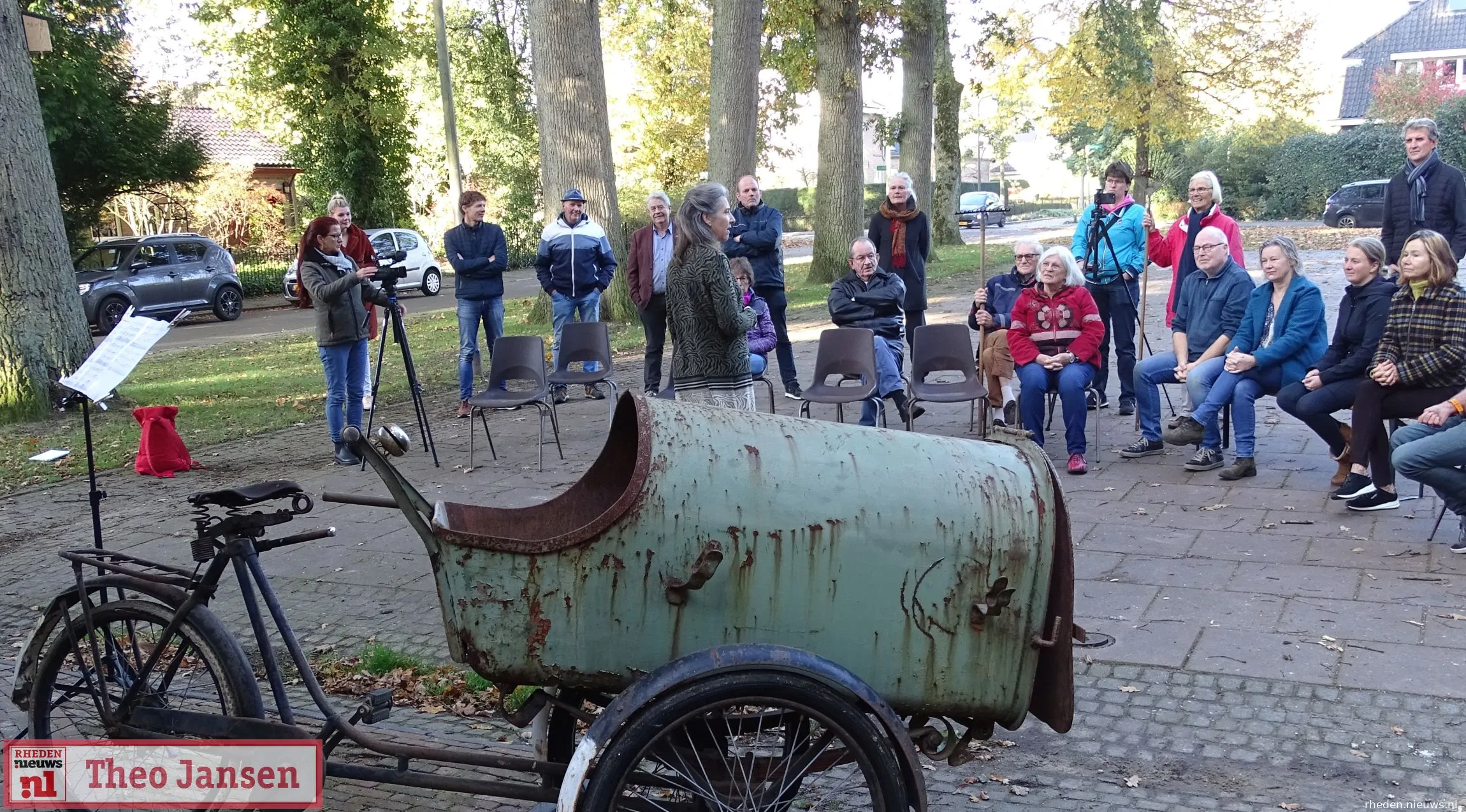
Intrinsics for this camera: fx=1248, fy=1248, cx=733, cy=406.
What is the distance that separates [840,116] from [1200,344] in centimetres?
1411

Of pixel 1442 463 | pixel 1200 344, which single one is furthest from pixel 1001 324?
pixel 1442 463

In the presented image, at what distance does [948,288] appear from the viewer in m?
21.3

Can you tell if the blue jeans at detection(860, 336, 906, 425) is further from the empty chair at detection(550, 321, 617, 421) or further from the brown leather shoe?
the brown leather shoe

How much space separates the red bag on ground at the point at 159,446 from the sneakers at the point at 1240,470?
7.32 meters

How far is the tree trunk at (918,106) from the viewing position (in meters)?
25.5

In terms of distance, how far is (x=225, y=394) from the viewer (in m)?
13.4

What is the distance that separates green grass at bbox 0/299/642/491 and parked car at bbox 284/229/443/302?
793 centimetres

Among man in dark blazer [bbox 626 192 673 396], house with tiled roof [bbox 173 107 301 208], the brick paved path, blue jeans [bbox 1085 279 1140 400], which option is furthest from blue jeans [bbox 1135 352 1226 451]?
house with tiled roof [bbox 173 107 301 208]

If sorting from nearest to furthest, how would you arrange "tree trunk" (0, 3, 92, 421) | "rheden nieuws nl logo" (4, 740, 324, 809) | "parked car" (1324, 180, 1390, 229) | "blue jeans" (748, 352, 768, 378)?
"rheden nieuws nl logo" (4, 740, 324, 809), "blue jeans" (748, 352, 768, 378), "tree trunk" (0, 3, 92, 421), "parked car" (1324, 180, 1390, 229)

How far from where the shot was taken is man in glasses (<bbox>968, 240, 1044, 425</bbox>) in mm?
8953

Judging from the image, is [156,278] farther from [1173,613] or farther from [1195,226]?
[1173,613]

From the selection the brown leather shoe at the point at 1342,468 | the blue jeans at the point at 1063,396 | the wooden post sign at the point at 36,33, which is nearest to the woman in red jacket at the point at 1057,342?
the blue jeans at the point at 1063,396

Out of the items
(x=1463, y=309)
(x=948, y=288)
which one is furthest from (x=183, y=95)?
(x=1463, y=309)

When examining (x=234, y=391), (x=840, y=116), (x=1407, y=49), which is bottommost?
(x=234, y=391)
